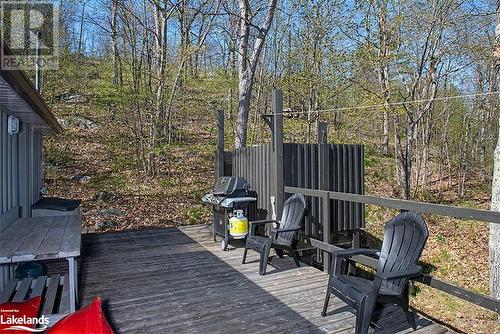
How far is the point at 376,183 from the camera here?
11836 mm

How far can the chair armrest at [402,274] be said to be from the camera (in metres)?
2.46

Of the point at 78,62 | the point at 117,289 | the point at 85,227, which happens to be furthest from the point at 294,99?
the point at 117,289

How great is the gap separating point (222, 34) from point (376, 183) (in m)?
7.46

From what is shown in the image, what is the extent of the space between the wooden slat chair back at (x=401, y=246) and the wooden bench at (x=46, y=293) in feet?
8.40

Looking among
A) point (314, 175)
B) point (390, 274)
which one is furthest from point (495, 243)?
point (390, 274)

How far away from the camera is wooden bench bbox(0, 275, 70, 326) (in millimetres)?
2984

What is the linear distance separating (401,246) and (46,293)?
10.2ft

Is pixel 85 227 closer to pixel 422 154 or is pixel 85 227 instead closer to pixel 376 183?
pixel 376 183

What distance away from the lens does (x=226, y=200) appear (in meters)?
5.19

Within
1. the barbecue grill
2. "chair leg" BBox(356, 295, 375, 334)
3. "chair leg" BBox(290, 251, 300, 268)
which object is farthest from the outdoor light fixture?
"chair leg" BBox(356, 295, 375, 334)

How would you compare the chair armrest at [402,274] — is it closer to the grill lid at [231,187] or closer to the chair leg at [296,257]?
the chair leg at [296,257]

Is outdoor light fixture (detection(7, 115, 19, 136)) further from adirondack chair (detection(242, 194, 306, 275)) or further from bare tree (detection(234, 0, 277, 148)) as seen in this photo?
bare tree (detection(234, 0, 277, 148))

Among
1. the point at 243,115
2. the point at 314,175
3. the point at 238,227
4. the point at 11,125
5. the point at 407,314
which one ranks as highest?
the point at 243,115

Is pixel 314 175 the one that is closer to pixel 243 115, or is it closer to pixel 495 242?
pixel 495 242
